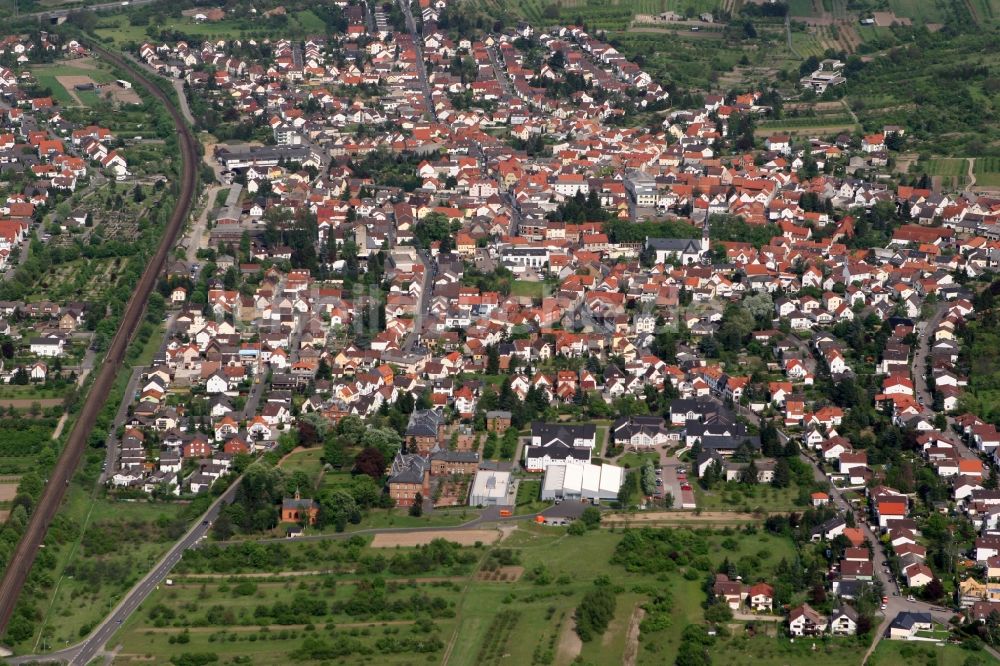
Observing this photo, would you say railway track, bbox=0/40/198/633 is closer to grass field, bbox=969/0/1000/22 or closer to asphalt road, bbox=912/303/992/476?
asphalt road, bbox=912/303/992/476

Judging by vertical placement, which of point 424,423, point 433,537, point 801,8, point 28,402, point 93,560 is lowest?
point 93,560

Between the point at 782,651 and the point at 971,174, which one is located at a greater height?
the point at 971,174

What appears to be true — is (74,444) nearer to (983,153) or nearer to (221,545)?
(221,545)

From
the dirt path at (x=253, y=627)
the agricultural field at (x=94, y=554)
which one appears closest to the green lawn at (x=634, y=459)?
the dirt path at (x=253, y=627)

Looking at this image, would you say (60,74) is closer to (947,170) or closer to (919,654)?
(947,170)

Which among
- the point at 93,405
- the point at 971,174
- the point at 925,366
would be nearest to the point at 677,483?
→ the point at 925,366

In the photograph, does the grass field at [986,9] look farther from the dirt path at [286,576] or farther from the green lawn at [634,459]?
the dirt path at [286,576]

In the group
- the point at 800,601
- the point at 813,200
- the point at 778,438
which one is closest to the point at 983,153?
the point at 813,200
